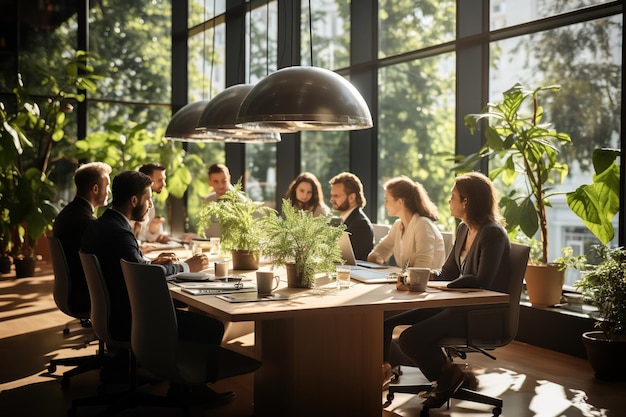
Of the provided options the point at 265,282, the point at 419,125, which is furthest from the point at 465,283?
the point at 419,125

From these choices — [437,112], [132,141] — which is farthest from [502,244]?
[132,141]

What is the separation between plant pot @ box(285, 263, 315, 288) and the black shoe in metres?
0.81

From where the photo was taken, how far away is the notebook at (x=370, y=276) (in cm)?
429

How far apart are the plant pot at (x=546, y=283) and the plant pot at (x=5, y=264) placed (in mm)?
6462

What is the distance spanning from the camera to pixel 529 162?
19.8ft

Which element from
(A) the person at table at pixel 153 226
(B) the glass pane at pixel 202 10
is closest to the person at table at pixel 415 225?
(A) the person at table at pixel 153 226

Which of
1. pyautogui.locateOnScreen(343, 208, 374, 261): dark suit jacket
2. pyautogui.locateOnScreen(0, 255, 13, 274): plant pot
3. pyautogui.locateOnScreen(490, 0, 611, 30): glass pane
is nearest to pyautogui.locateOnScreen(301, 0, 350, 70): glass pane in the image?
pyautogui.locateOnScreen(490, 0, 611, 30): glass pane

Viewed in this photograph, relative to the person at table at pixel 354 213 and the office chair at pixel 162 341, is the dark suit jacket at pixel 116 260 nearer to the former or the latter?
the office chair at pixel 162 341

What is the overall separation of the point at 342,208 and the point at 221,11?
18.2 feet

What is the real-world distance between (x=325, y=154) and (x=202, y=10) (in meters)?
3.64

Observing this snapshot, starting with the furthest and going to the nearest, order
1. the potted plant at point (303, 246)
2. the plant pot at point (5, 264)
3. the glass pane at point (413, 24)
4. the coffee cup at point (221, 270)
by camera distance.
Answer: the plant pot at point (5, 264)
the glass pane at point (413, 24)
the coffee cup at point (221, 270)
the potted plant at point (303, 246)

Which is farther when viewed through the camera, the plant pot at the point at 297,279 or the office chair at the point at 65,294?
the office chair at the point at 65,294

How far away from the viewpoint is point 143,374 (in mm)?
5016

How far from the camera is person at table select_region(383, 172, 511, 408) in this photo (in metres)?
4.11
